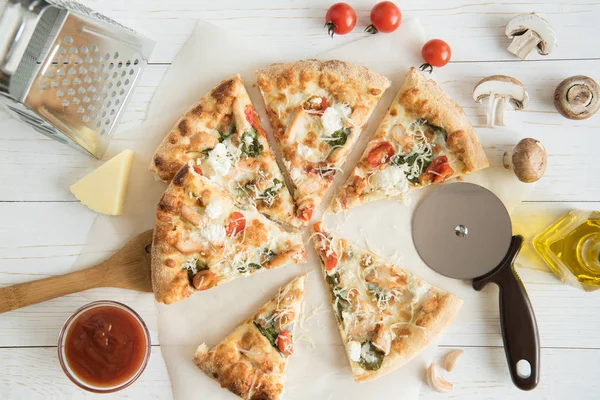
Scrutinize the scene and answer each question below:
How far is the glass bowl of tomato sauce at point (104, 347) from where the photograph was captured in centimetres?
448

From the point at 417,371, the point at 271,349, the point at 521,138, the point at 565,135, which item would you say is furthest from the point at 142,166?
the point at 565,135

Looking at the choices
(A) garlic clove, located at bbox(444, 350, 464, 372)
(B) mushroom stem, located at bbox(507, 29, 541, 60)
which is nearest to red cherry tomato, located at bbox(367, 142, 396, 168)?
(B) mushroom stem, located at bbox(507, 29, 541, 60)

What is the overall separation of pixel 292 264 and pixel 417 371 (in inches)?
59.5

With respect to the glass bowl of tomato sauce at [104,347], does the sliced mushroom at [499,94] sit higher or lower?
higher

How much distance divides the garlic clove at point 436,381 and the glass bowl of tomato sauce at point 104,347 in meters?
2.52

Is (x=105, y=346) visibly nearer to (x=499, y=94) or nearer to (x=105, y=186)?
(x=105, y=186)

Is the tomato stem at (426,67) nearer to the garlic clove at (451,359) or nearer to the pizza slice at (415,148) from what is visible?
the pizza slice at (415,148)

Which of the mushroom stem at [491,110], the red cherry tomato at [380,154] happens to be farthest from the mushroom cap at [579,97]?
the red cherry tomato at [380,154]

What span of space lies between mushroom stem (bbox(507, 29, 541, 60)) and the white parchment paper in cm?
82

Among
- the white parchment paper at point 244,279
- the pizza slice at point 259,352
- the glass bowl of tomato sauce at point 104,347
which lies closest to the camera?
the glass bowl of tomato sauce at point 104,347

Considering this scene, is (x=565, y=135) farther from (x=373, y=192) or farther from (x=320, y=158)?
(x=320, y=158)

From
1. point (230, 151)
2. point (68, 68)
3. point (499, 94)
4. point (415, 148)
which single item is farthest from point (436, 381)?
point (68, 68)

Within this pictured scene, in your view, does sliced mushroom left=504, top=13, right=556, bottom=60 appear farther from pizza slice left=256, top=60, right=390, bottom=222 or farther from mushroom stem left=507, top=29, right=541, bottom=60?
pizza slice left=256, top=60, right=390, bottom=222

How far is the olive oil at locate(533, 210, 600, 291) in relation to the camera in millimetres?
4664
